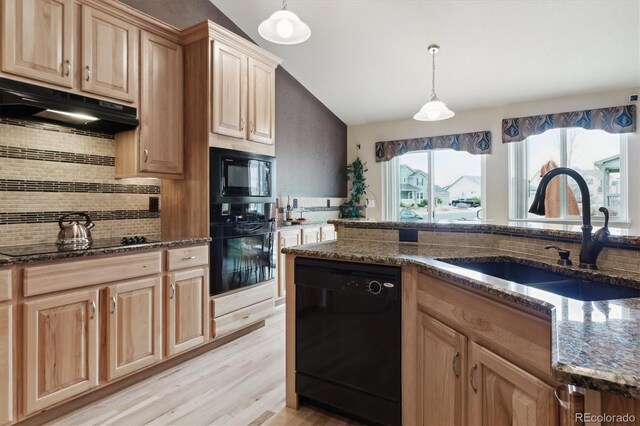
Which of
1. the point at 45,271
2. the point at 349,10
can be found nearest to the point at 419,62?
the point at 349,10

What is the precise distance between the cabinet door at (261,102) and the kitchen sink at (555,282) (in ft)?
7.04

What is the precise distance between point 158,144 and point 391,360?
2.21 metres

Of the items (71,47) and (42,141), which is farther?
(42,141)

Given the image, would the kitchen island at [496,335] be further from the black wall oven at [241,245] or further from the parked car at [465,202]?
the parked car at [465,202]

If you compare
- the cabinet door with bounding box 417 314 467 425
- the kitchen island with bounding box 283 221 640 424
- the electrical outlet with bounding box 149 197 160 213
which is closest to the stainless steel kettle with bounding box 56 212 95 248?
the electrical outlet with bounding box 149 197 160 213

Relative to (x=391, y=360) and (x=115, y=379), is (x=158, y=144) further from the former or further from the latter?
(x=391, y=360)

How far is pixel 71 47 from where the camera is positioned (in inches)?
85.4

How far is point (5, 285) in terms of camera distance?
5.57 feet

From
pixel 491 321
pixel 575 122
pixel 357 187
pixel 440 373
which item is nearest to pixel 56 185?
pixel 440 373

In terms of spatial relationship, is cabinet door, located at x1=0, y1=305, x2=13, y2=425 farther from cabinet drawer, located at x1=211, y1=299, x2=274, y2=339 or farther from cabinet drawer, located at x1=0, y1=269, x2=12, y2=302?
cabinet drawer, located at x1=211, y1=299, x2=274, y2=339

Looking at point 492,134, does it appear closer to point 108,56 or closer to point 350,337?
point 350,337

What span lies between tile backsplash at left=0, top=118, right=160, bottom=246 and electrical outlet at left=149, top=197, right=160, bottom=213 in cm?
7

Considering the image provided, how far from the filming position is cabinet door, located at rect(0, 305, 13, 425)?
1.70m

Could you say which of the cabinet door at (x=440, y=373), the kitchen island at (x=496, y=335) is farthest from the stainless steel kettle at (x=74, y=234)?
the cabinet door at (x=440, y=373)
